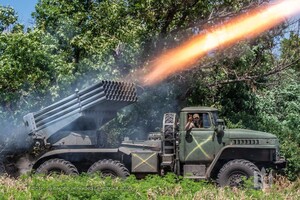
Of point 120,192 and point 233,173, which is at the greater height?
point 233,173

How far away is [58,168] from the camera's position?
1582 cm

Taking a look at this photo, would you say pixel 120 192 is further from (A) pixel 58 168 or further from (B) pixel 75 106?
(B) pixel 75 106

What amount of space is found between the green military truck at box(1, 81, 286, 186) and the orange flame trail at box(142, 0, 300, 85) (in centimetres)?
421

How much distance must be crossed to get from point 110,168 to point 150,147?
133 cm

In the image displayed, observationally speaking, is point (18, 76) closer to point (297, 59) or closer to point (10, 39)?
point (10, 39)

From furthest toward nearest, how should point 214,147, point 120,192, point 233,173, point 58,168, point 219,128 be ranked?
point 58,168 < point 214,147 < point 219,128 < point 233,173 < point 120,192

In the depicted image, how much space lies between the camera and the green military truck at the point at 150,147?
1545 centimetres

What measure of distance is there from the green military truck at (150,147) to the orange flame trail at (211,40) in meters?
4.21

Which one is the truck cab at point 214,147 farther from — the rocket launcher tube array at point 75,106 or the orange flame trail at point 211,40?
the orange flame trail at point 211,40

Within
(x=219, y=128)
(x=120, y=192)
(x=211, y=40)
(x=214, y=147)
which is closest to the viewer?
(x=120, y=192)

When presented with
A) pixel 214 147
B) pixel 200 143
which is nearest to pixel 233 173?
pixel 214 147

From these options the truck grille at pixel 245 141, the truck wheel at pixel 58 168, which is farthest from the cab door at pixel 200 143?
the truck wheel at pixel 58 168

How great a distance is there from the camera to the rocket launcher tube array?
15.8 m

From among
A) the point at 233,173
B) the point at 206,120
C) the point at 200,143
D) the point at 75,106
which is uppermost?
the point at 75,106
